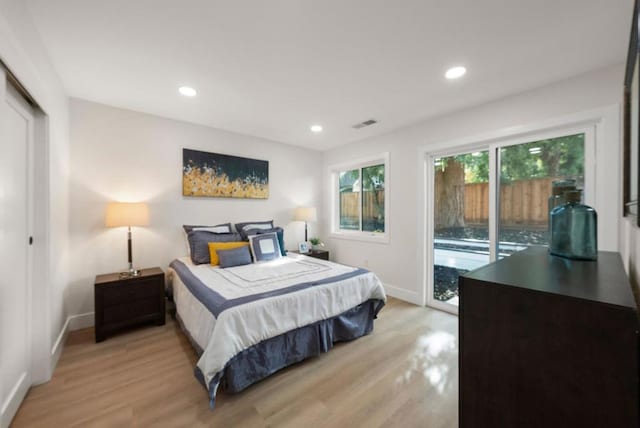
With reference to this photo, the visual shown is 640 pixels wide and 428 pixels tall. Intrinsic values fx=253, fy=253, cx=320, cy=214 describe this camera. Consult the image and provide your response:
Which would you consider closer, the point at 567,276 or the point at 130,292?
the point at 567,276

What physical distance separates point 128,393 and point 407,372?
2.04 m

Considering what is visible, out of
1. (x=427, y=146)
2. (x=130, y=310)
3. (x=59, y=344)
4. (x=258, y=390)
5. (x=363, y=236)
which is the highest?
(x=427, y=146)

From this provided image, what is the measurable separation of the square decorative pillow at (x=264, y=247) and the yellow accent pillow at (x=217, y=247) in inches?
4.4

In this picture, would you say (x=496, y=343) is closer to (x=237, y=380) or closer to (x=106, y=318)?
(x=237, y=380)

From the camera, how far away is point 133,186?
9.90 ft

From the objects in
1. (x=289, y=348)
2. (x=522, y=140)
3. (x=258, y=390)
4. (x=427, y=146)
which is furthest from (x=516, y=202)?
(x=258, y=390)

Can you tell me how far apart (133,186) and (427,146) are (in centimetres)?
365

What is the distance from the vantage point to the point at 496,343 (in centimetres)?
78

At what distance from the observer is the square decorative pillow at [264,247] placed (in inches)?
127

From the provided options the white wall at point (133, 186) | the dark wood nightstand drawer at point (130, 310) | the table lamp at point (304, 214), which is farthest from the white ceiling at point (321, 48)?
the dark wood nightstand drawer at point (130, 310)

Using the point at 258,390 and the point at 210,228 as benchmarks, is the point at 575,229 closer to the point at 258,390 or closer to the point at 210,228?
the point at 258,390

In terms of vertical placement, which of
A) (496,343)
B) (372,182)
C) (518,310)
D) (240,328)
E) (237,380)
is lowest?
(237,380)

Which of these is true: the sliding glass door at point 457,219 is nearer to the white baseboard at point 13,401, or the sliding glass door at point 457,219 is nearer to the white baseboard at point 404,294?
the white baseboard at point 404,294

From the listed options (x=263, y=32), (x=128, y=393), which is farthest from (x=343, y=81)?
(x=128, y=393)
